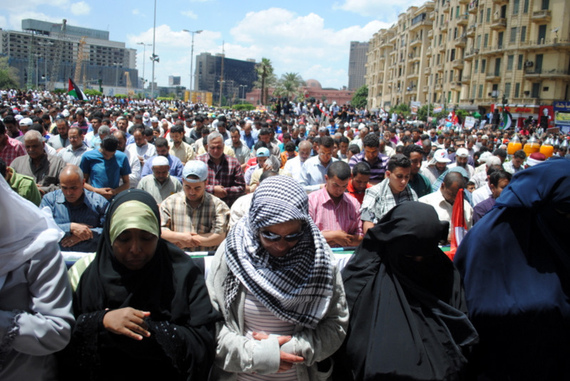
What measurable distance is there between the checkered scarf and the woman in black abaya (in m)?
0.24

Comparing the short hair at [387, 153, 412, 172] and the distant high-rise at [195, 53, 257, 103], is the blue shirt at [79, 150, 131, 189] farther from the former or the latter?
the distant high-rise at [195, 53, 257, 103]

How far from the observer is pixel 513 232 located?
247cm

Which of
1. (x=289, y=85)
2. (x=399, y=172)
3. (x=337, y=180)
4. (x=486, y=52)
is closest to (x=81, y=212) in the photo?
(x=337, y=180)

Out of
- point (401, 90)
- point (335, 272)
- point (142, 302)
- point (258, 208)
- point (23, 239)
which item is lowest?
point (142, 302)

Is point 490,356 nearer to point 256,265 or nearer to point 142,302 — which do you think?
point 256,265

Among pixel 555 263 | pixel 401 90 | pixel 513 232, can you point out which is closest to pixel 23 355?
pixel 513 232

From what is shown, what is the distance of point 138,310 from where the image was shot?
6.81 feet

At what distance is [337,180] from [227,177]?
2396mm

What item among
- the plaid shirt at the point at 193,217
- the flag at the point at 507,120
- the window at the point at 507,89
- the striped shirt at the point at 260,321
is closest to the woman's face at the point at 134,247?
the striped shirt at the point at 260,321

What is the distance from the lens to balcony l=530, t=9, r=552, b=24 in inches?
1764

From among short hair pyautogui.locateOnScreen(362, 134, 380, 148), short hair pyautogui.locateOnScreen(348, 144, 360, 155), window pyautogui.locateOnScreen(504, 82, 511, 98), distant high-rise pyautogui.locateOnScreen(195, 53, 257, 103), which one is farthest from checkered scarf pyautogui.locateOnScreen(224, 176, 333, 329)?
distant high-rise pyautogui.locateOnScreen(195, 53, 257, 103)

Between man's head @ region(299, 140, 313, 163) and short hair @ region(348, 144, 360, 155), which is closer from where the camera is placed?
man's head @ region(299, 140, 313, 163)

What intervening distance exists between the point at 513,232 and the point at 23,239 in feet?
8.34

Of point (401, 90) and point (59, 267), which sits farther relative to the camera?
point (401, 90)
